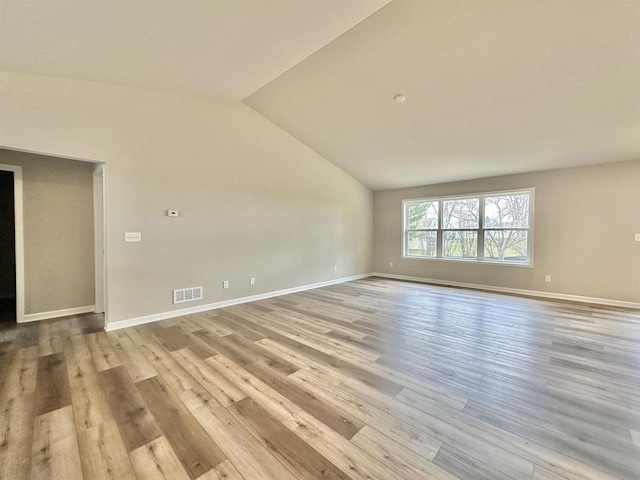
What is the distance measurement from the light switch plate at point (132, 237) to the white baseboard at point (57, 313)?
1.61m

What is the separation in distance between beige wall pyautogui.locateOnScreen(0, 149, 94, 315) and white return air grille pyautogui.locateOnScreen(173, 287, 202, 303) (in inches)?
58.4

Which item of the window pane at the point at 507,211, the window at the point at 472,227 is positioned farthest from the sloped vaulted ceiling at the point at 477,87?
the window at the point at 472,227

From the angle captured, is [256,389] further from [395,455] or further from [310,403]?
[395,455]

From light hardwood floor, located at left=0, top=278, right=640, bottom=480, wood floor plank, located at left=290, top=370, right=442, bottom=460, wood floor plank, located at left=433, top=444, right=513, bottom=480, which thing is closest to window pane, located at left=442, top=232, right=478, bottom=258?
light hardwood floor, located at left=0, top=278, right=640, bottom=480

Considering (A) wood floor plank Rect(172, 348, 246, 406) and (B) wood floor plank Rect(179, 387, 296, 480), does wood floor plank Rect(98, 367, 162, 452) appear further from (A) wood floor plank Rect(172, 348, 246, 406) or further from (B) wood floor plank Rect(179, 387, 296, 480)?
(A) wood floor plank Rect(172, 348, 246, 406)

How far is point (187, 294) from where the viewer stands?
400cm

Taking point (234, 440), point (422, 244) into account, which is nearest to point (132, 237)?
point (234, 440)

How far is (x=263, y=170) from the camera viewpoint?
16.0ft

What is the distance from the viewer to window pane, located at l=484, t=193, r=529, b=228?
533 centimetres

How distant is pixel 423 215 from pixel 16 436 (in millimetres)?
7060

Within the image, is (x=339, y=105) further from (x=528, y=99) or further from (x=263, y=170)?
(x=528, y=99)

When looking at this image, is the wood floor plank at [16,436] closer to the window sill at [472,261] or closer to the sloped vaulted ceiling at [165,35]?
the sloped vaulted ceiling at [165,35]

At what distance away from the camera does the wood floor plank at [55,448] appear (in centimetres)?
133

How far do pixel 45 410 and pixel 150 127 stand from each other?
10.7ft
